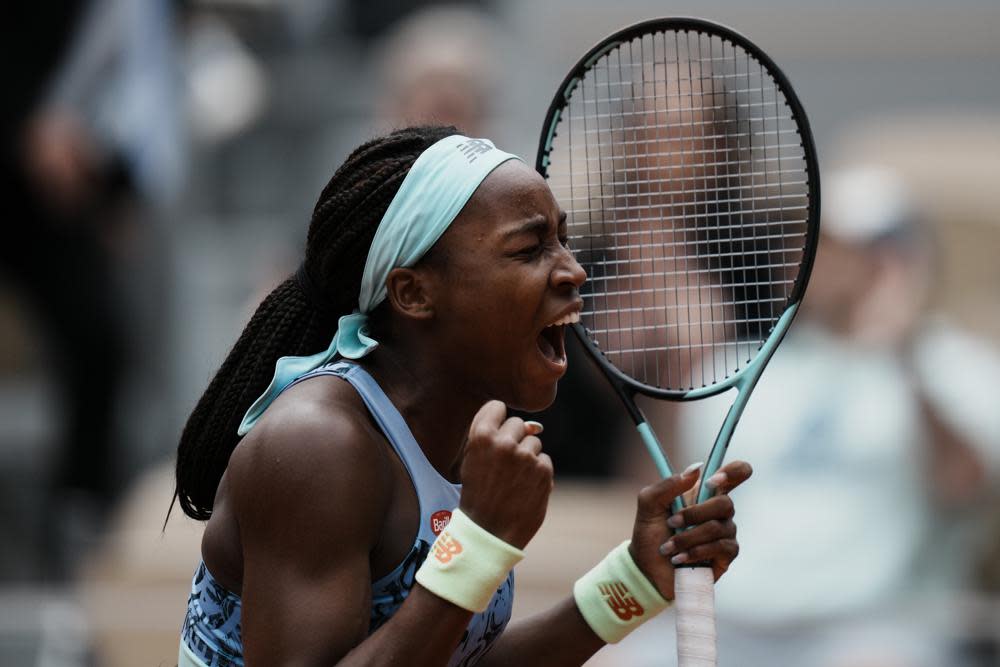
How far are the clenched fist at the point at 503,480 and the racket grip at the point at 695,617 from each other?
13.7 inches

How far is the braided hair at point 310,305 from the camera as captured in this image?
2658 mm

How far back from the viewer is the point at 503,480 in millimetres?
2367

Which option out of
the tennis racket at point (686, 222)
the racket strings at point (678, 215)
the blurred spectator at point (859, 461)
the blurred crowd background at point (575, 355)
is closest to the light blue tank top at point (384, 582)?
the tennis racket at point (686, 222)

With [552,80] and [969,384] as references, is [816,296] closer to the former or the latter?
[969,384]

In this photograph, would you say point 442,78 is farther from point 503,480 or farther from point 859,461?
point 503,480

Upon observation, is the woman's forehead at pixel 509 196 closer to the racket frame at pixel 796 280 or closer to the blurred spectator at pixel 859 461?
the racket frame at pixel 796 280

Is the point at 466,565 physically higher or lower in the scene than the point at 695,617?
higher

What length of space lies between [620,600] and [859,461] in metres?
2.38

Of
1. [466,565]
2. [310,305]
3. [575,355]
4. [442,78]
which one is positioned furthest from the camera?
[442,78]

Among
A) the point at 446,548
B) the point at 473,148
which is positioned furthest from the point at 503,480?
the point at 473,148

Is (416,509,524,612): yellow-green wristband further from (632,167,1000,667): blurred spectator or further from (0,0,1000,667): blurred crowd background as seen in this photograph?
(632,167,1000,667): blurred spectator

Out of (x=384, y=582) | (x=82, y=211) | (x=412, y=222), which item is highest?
(x=412, y=222)

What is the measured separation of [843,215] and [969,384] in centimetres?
63

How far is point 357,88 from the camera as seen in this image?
24.9 ft
